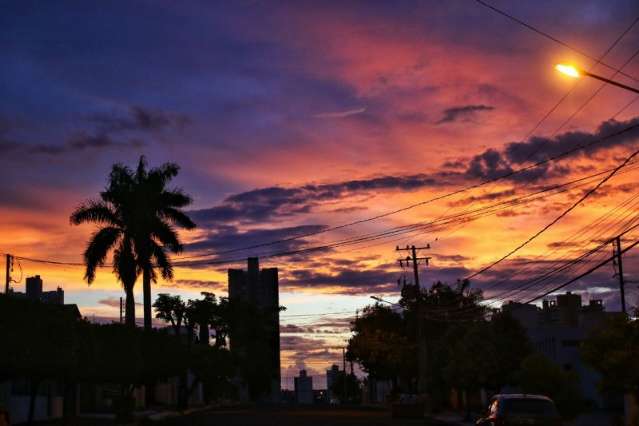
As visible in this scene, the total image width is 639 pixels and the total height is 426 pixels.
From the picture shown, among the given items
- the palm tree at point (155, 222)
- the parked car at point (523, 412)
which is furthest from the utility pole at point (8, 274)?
the parked car at point (523, 412)

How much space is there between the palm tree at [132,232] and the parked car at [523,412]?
44158 mm

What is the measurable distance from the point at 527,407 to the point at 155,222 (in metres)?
47.5

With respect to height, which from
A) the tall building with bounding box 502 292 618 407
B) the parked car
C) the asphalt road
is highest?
the tall building with bounding box 502 292 618 407

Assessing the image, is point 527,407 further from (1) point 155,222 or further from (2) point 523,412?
(1) point 155,222

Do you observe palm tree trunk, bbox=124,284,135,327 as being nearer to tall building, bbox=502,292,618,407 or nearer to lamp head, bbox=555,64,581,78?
tall building, bbox=502,292,618,407

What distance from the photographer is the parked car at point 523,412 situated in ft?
79.9

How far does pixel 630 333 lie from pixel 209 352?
7310 centimetres

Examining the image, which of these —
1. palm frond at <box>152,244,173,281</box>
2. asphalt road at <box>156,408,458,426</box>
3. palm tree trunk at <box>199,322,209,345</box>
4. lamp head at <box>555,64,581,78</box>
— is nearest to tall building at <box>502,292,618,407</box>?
asphalt road at <box>156,408,458,426</box>

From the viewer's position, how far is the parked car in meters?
24.4

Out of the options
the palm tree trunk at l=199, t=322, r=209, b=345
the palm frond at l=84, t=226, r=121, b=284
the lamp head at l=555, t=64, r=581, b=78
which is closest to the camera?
the lamp head at l=555, t=64, r=581, b=78

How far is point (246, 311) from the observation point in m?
128

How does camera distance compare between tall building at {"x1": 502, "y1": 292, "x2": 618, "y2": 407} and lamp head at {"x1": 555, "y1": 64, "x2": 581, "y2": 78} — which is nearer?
lamp head at {"x1": 555, "y1": 64, "x2": 581, "y2": 78}

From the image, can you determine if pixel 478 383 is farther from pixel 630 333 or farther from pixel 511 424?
pixel 511 424

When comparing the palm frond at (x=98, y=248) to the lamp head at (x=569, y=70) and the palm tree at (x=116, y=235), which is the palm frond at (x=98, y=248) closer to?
the palm tree at (x=116, y=235)
